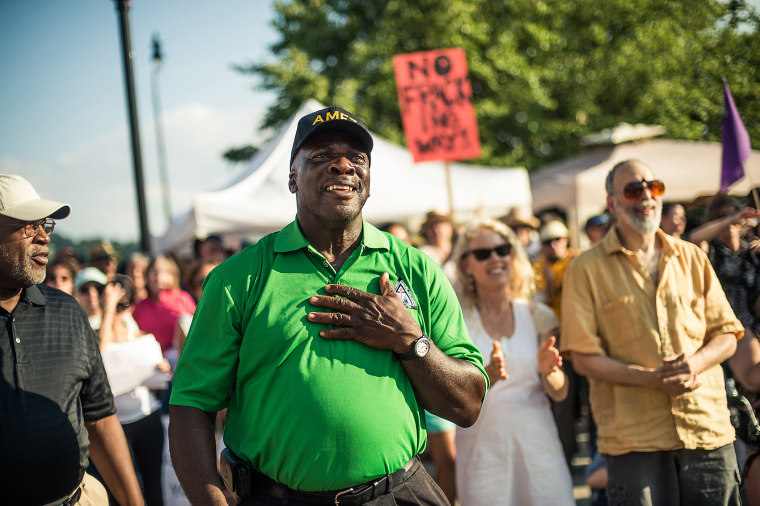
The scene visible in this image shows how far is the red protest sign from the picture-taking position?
8383mm

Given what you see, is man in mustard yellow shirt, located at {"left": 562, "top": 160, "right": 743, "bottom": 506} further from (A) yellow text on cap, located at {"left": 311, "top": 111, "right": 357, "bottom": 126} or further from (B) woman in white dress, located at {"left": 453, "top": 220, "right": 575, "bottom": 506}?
(A) yellow text on cap, located at {"left": 311, "top": 111, "right": 357, "bottom": 126}

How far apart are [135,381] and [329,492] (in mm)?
3006

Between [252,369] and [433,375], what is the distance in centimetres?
58

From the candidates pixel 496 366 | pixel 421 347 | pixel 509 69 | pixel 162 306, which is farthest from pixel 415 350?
pixel 509 69

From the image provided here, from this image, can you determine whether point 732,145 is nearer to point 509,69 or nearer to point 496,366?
point 496,366

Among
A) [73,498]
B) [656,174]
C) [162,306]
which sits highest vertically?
[656,174]

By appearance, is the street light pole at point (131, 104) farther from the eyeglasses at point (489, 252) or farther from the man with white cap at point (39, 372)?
the man with white cap at point (39, 372)

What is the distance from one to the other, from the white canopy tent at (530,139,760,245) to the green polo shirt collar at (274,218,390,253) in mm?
8264

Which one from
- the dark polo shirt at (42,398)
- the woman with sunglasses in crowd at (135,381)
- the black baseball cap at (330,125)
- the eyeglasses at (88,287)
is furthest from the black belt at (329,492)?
the eyeglasses at (88,287)

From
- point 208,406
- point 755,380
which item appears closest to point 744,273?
point 755,380

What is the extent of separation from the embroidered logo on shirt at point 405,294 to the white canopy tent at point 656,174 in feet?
27.3

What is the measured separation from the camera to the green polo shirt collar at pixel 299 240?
2.22 metres

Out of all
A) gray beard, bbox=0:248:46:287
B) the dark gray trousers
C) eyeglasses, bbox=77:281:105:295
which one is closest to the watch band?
gray beard, bbox=0:248:46:287

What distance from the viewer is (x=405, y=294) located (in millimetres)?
2244
